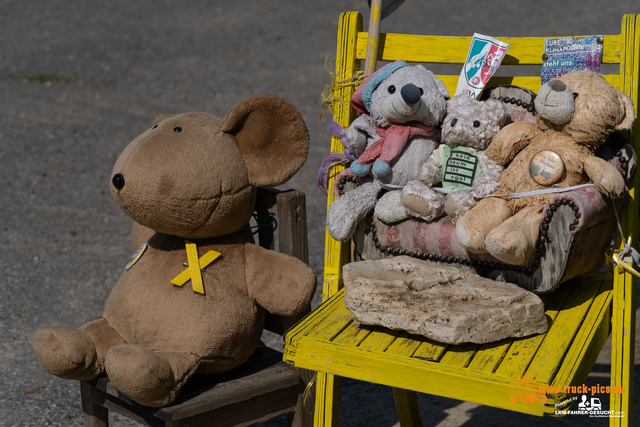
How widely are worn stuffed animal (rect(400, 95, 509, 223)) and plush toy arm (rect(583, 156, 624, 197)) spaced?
0.28 meters

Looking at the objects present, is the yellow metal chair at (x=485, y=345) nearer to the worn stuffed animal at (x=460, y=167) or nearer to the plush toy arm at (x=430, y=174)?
the worn stuffed animal at (x=460, y=167)

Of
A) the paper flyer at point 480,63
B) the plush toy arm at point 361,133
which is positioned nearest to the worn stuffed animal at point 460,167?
the paper flyer at point 480,63

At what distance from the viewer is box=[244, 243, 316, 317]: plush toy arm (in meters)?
2.20

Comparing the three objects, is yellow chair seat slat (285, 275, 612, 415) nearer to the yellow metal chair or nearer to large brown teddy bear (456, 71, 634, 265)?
the yellow metal chair

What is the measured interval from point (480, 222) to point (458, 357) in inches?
15.2

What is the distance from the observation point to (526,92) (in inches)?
86.4

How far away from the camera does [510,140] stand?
208 centimetres

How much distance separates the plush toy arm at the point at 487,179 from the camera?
6.86 feet

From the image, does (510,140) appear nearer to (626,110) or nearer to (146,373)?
(626,110)

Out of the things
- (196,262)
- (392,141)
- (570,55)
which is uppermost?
(570,55)

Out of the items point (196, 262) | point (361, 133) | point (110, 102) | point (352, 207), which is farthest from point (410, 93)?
point (110, 102)

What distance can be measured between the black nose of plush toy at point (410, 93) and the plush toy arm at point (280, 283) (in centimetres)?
63

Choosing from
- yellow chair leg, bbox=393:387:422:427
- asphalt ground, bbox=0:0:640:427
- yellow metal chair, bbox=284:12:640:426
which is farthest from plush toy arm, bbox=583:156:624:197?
asphalt ground, bbox=0:0:640:427

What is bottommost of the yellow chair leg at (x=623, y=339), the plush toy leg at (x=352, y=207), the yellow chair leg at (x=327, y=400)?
the yellow chair leg at (x=327, y=400)
